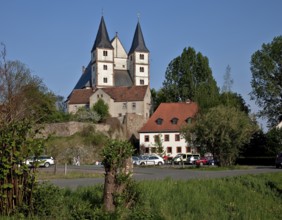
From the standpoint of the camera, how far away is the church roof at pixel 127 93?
99625mm

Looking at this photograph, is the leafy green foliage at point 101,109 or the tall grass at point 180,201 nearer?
the tall grass at point 180,201

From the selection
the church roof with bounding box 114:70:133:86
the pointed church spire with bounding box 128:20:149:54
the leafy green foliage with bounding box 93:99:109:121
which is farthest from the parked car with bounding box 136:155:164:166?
the pointed church spire with bounding box 128:20:149:54

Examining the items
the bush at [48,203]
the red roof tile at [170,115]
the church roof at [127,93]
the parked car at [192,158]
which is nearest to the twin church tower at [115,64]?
the church roof at [127,93]

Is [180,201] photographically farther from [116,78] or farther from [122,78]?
[122,78]

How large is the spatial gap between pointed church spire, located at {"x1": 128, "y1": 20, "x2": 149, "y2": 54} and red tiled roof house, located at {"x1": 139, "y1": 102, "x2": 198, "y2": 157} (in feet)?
126

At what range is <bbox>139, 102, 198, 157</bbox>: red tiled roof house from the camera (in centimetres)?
8294

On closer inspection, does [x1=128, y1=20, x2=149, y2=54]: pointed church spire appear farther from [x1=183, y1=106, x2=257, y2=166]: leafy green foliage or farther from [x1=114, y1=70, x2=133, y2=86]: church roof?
[x1=183, y1=106, x2=257, y2=166]: leafy green foliage

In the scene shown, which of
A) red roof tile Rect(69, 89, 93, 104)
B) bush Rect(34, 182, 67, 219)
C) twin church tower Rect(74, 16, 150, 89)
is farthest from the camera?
twin church tower Rect(74, 16, 150, 89)

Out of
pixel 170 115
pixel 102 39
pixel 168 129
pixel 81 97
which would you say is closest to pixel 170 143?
pixel 168 129

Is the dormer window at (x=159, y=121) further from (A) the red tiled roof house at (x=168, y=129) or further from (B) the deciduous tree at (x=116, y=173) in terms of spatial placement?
(B) the deciduous tree at (x=116, y=173)

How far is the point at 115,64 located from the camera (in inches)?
4811

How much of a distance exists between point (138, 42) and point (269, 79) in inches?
2304

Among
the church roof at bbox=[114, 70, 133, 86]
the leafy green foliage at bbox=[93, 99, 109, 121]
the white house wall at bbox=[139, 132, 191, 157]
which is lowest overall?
the white house wall at bbox=[139, 132, 191, 157]

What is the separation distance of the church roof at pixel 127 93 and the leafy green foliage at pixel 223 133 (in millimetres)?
53076
